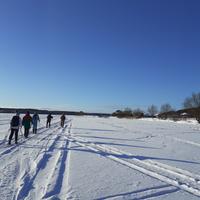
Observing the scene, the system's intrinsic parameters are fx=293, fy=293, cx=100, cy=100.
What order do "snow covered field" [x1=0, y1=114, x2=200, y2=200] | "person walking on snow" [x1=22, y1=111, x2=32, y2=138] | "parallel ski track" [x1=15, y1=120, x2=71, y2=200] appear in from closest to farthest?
1. "parallel ski track" [x1=15, y1=120, x2=71, y2=200]
2. "snow covered field" [x1=0, y1=114, x2=200, y2=200]
3. "person walking on snow" [x1=22, y1=111, x2=32, y2=138]

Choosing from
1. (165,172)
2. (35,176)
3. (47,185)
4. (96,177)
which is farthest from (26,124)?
(47,185)

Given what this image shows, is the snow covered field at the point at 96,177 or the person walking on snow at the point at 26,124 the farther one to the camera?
the person walking on snow at the point at 26,124

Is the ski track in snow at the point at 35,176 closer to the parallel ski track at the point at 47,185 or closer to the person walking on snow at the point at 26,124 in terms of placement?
the parallel ski track at the point at 47,185

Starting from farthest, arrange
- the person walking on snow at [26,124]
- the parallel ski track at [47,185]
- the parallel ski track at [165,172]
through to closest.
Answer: the person walking on snow at [26,124]
the parallel ski track at [165,172]
the parallel ski track at [47,185]

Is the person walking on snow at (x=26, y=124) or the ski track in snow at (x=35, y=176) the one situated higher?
the person walking on snow at (x=26, y=124)

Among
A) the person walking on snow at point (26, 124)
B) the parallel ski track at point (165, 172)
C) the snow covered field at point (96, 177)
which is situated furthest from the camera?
the person walking on snow at point (26, 124)

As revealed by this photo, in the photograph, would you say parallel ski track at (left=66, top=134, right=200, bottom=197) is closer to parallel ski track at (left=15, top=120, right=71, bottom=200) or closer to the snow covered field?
the snow covered field

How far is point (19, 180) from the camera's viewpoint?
282 inches

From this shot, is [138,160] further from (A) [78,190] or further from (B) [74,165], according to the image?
(A) [78,190]

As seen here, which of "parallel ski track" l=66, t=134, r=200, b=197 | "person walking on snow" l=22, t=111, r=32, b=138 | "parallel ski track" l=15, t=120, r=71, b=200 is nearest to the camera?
"parallel ski track" l=15, t=120, r=71, b=200

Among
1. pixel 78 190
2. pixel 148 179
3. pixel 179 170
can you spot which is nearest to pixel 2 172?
pixel 78 190

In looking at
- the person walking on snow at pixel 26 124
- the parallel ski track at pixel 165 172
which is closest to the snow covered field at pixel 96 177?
the parallel ski track at pixel 165 172

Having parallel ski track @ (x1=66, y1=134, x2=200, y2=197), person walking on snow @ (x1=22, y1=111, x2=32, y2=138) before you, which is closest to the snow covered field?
parallel ski track @ (x1=66, y1=134, x2=200, y2=197)

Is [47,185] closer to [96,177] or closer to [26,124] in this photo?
[96,177]
